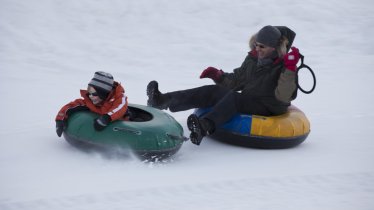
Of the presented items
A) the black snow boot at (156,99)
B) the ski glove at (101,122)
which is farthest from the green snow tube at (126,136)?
the black snow boot at (156,99)

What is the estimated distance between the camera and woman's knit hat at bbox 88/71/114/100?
14.5ft

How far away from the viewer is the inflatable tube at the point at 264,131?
4793 mm

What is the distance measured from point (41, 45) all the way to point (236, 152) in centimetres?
577

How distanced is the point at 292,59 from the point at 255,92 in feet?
1.83

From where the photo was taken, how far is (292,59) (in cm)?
451

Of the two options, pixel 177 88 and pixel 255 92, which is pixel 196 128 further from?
pixel 177 88

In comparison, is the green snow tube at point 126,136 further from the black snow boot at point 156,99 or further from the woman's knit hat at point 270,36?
the woman's knit hat at point 270,36

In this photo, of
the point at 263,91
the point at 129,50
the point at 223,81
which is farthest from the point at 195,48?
the point at 263,91

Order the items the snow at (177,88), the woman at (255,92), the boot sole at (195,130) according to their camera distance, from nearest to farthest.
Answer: the snow at (177,88) < the boot sole at (195,130) < the woman at (255,92)

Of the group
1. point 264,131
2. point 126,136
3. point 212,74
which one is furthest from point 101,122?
point 212,74

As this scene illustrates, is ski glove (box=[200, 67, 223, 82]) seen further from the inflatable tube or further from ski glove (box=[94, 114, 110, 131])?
ski glove (box=[94, 114, 110, 131])

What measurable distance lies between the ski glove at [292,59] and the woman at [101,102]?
4.61ft

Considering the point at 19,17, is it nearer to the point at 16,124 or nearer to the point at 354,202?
the point at 16,124

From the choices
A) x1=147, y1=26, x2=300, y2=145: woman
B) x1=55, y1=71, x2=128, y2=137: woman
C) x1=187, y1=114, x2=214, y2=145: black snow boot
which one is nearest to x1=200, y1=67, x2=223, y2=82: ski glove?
x1=147, y1=26, x2=300, y2=145: woman
